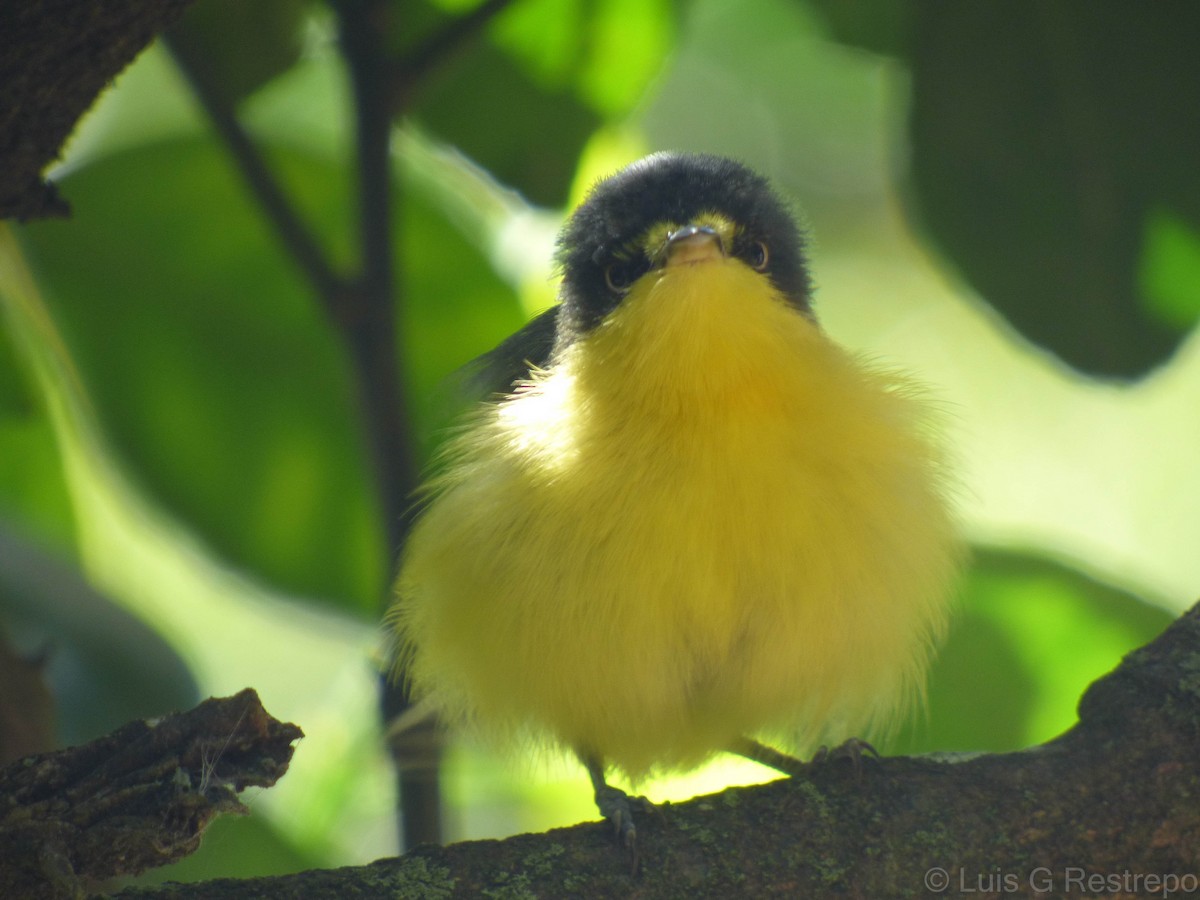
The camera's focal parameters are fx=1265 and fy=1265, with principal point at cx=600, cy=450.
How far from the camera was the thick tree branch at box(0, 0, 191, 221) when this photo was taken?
245 centimetres

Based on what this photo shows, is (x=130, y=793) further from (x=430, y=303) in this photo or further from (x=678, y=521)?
(x=430, y=303)

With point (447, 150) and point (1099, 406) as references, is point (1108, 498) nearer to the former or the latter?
point (1099, 406)

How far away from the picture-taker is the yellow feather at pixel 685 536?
3.01 meters

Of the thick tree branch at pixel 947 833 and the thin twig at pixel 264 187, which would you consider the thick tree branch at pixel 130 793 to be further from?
the thin twig at pixel 264 187

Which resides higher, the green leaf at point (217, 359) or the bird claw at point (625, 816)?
the green leaf at point (217, 359)

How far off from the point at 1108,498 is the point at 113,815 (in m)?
6.85

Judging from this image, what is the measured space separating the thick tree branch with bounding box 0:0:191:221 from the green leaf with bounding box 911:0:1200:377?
6.69 feet

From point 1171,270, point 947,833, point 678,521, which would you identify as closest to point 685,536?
point 678,521

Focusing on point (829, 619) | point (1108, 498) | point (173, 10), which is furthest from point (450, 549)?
point (1108, 498)

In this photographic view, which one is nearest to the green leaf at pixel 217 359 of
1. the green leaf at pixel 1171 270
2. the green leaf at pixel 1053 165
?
the green leaf at pixel 1053 165

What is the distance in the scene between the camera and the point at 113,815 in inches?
76.2

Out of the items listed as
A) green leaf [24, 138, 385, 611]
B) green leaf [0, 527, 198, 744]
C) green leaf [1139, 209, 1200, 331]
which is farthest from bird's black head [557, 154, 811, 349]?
green leaf [0, 527, 198, 744]

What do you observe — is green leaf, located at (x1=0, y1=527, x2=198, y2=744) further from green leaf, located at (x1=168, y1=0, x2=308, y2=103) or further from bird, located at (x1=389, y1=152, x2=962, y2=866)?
green leaf, located at (x1=168, y1=0, x2=308, y2=103)

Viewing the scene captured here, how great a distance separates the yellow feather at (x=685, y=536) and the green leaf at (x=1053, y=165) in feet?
1.69
